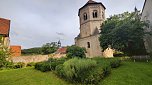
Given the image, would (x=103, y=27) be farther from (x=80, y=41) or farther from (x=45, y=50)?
(x=45, y=50)

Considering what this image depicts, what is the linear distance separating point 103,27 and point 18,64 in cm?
1577

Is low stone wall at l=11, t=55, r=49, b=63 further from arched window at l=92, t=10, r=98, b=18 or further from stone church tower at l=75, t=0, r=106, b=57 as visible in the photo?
arched window at l=92, t=10, r=98, b=18

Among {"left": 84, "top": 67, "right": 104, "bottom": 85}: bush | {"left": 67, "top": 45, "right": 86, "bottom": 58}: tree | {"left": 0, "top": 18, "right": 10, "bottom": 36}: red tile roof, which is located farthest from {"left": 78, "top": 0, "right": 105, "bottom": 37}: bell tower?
{"left": 84, "top": 67, "right": 104, "bottom": 85}: bush

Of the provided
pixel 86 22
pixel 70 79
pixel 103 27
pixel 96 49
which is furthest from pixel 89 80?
pixel 86 22

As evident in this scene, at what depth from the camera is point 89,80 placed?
13773mm

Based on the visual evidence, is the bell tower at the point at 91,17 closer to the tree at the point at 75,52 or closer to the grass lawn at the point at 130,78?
the tree at the point at 75,52

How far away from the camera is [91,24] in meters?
40.8

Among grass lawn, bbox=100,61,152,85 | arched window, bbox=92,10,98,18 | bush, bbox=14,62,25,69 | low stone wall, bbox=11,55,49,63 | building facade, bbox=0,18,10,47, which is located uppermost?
arched window, bbox=92,10,98,18

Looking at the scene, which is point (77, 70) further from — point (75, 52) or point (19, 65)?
point (19, 65)

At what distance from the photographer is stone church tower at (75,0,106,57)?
40.2 m

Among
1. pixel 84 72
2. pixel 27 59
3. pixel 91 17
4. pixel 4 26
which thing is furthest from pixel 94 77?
pixel 91 17

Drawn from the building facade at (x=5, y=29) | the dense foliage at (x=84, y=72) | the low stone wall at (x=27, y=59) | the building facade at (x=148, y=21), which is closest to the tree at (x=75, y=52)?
the low stone wall at (x=27, y=59)

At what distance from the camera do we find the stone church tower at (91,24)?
40.2 meters

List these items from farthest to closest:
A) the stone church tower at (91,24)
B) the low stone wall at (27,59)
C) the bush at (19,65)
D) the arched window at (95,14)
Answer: the arched window at (95,14) → the stone church tower at (91,24) → the low stone wall at (27,59) → the bush at (19,65)
